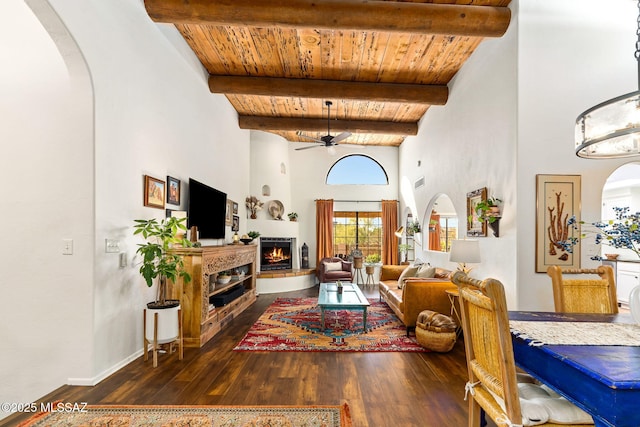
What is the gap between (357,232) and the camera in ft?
28.9

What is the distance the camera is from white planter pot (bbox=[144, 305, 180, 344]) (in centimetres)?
306

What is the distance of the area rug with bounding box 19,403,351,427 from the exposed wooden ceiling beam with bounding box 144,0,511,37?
3.63m

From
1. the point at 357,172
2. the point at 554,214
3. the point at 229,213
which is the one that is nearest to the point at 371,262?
the point at 357,172

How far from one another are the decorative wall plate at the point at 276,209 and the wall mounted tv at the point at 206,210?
2474 mm

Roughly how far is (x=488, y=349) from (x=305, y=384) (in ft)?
5.64

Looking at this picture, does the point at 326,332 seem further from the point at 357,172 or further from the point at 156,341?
the point at 357,172

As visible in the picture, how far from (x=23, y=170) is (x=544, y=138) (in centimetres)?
481

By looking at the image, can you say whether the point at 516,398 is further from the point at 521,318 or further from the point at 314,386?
the point at 314,386

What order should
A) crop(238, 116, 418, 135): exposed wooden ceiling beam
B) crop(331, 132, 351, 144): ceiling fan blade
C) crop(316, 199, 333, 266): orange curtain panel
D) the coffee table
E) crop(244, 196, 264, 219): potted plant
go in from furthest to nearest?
crop(316, 199, 333, 266): orange curtain panel
crop(244, 196, 264, 219): potted plant
crop(238, 116, 418, 135): exposed wooden ceiling beam
crop(331, 132, 351, 144): ceiling fan blade
the coffee table

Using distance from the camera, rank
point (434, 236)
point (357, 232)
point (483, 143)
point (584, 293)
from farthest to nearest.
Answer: point (357, 232), point (434, 236), point (483, 143), point (584, 293)

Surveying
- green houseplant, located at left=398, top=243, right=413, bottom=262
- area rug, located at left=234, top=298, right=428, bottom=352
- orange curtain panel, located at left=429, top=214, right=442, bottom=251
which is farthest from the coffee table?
green houseplant, located at left=398, top=243, right=413, bottom=262

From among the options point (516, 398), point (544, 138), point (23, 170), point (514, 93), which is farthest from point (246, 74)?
point (516, 398)

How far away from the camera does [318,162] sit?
883 cm

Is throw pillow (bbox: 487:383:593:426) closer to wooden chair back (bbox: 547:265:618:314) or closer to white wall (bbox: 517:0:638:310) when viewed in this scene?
wooden chair back (bbox: 547:265:618:314)
